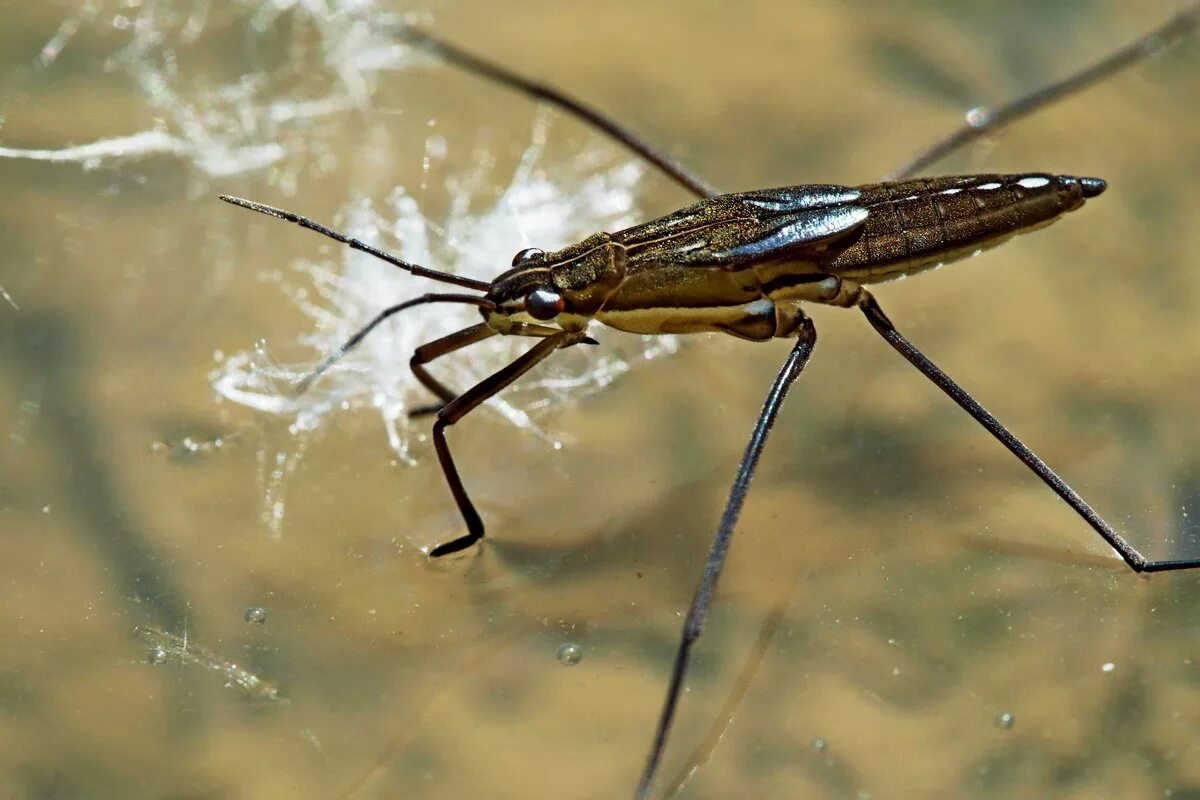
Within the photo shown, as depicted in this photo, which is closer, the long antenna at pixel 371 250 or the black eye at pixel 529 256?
the long antenna at pixel 371 250

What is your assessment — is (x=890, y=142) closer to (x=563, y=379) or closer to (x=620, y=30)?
(x=620, y=30)

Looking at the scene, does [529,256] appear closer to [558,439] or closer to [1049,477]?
[558,439]

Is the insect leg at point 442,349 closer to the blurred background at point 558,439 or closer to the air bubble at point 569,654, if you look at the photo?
the blurred background at point 558,439

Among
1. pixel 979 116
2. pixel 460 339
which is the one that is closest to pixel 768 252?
pixel 460 339

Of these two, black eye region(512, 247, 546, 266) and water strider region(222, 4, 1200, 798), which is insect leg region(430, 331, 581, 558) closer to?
water strider region(222, 4, 1200, 798)

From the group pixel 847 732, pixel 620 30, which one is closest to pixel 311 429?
pixel 847 732

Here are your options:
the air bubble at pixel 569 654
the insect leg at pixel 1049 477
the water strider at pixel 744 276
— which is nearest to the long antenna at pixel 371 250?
the water strider at pixel 744 276

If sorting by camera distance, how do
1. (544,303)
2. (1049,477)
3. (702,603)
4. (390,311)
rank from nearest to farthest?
(702,603), (544,303), (1049,477), (390,311)
